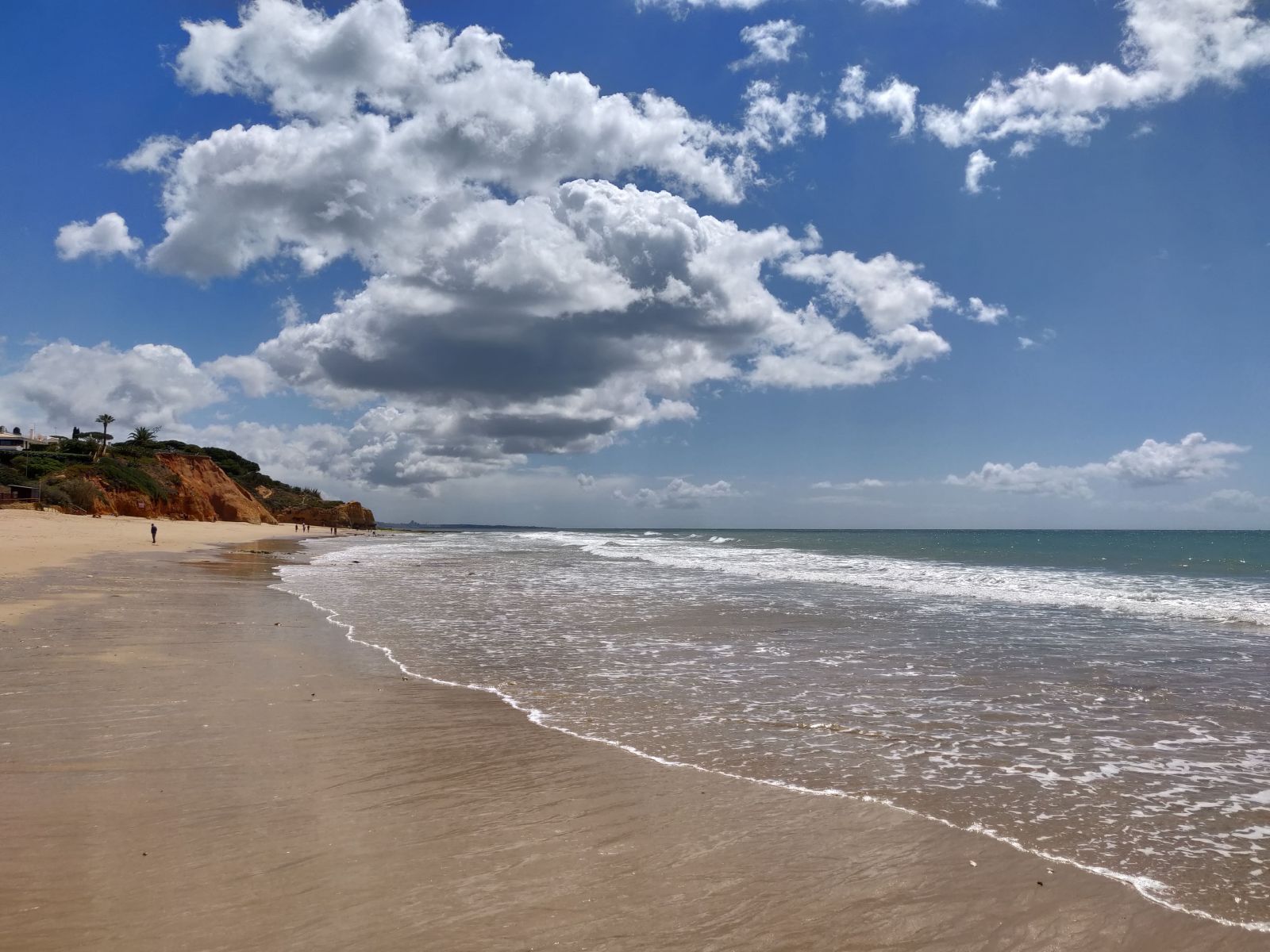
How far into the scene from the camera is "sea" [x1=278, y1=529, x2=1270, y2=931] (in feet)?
16.8

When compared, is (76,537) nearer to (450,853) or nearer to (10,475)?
(10,475)

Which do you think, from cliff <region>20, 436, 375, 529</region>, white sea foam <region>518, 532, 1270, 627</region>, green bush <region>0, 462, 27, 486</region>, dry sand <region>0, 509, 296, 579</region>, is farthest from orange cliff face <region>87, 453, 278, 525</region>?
white sea foam <region>518, 532, 1270, 627</region>

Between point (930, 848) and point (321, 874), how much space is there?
3.56 metres

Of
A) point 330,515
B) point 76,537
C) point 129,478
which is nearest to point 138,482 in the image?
point 129,478

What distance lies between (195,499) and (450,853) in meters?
82.7

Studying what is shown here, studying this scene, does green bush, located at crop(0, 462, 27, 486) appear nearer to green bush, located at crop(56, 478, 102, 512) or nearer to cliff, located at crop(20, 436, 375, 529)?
cliff, located at crop(20, 436, 375, 529)

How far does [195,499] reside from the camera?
75.1 meters

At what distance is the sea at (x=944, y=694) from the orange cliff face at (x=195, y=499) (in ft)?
179

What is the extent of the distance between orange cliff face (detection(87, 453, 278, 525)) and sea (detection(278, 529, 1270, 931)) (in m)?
54.5

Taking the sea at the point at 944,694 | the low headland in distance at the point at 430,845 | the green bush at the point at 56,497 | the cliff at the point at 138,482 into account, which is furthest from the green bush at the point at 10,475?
the low headland in distance at the point at 430,845

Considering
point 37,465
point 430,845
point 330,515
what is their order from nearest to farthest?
point 430,845
point 37,465
point 330,515

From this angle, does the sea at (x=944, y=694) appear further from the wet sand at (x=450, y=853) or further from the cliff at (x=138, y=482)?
the cliff at (x=138, y=482)

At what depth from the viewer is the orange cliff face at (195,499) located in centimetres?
6488

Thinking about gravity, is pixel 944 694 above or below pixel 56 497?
below
